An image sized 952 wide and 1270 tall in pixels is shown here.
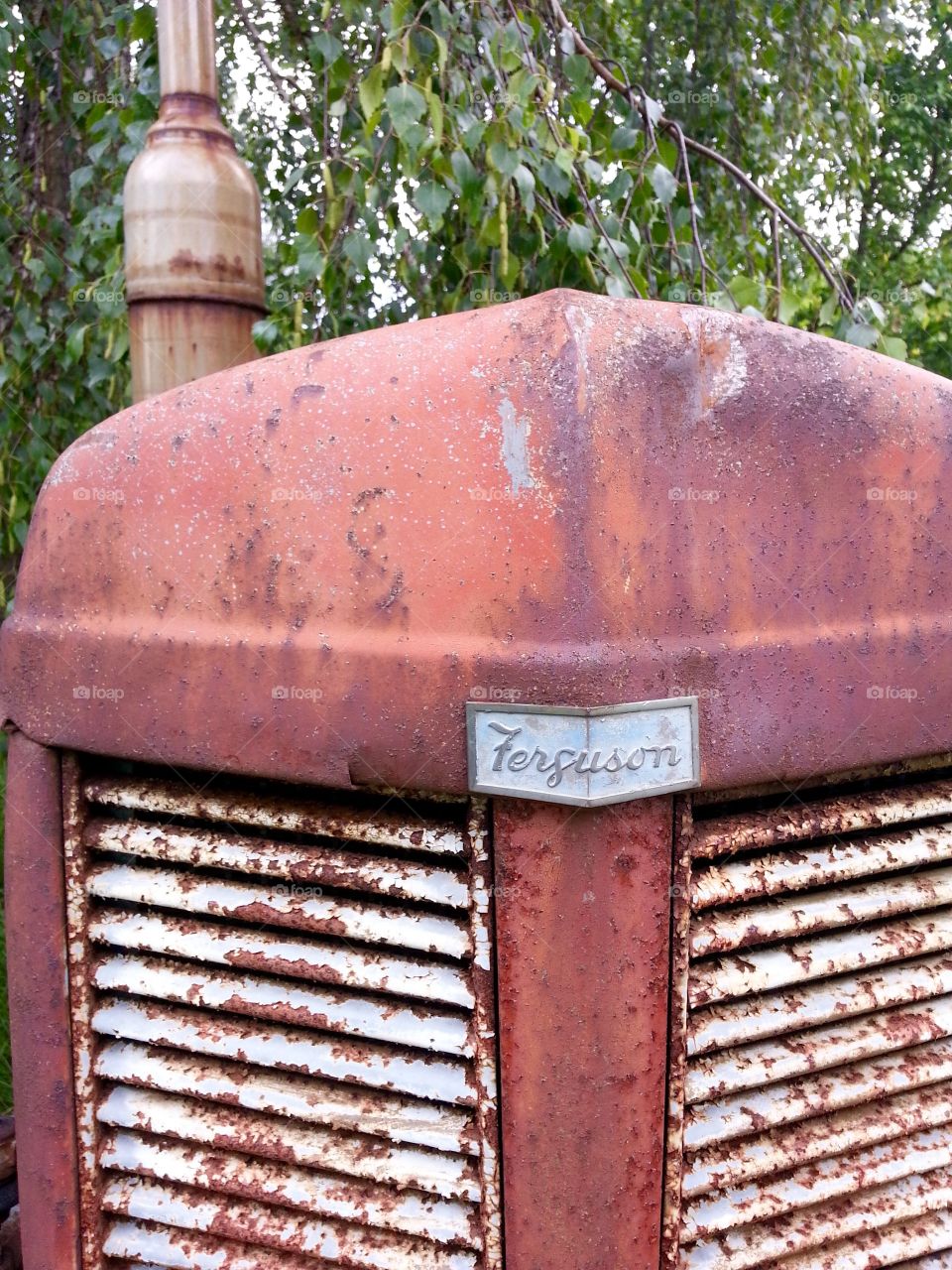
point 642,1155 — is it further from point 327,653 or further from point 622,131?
point 622,131

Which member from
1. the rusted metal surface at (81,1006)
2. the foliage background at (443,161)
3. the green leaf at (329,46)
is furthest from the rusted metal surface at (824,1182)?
the green leaf at (329,46)

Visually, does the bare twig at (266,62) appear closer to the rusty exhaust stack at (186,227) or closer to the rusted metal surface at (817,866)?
the rusty exhaust stack at (186,227)

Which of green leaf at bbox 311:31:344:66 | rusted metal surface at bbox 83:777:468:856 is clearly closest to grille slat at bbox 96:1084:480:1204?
rusted metal surface at bbox 83:777:468:856

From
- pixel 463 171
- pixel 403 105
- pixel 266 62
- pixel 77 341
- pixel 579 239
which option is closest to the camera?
pixel 403 105

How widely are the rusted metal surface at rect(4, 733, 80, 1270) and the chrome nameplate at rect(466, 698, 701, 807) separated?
0.58 m

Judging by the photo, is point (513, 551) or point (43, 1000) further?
point (43, 1000)

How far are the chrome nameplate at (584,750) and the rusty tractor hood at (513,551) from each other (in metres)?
0.02

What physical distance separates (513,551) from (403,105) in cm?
130

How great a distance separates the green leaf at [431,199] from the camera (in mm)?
1963

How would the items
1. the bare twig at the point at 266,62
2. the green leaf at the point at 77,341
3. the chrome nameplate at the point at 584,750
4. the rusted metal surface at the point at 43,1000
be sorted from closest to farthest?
the chrome nameplate at the point at 584,750
the rusted metal surface at the point at 43,1000
the bare twig at the point at 266,62
the green leaf at the point at 77,341

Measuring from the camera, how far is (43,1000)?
1171 millimetres

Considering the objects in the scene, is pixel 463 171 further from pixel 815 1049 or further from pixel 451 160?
pixel 815 1049

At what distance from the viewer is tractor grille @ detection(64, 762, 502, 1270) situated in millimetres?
1015

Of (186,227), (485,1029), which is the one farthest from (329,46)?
(485,1029)
